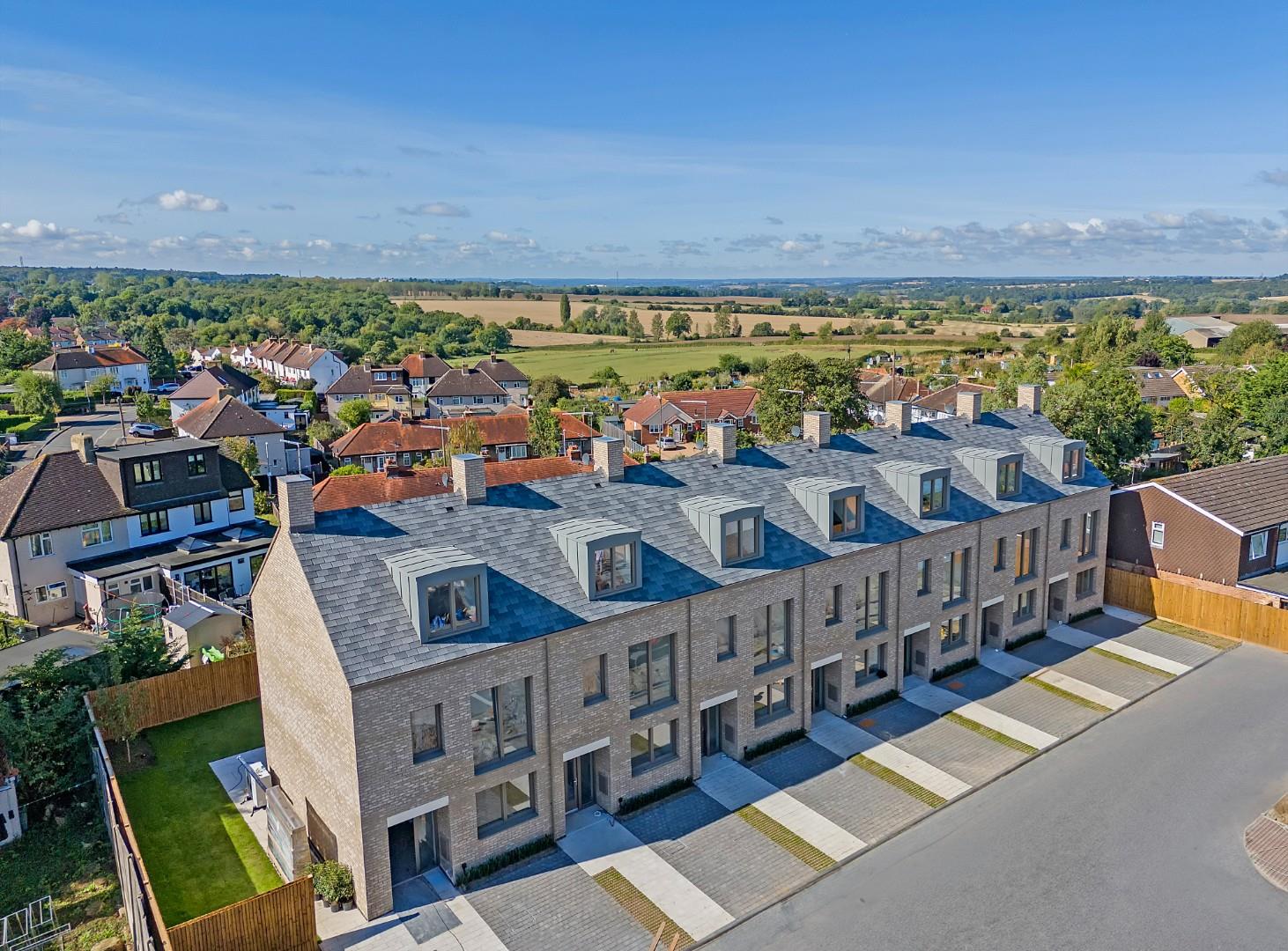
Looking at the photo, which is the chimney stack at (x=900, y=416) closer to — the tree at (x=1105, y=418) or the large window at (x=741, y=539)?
the large window at (x=741, y=539)

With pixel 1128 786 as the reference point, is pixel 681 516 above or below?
above

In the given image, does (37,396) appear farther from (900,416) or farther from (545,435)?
(900,416)

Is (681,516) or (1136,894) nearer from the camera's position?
(1136,894)

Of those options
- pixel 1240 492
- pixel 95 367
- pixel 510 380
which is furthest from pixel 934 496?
pixel 95 367

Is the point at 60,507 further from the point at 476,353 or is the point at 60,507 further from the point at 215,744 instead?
the point at 476,353

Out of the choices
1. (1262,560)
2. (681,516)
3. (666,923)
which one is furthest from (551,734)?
(1262,560)

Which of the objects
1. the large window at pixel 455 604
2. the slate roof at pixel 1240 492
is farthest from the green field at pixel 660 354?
the large window at pixel 455 604

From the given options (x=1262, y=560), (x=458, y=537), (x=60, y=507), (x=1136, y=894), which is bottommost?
(x=1136, y=894)
